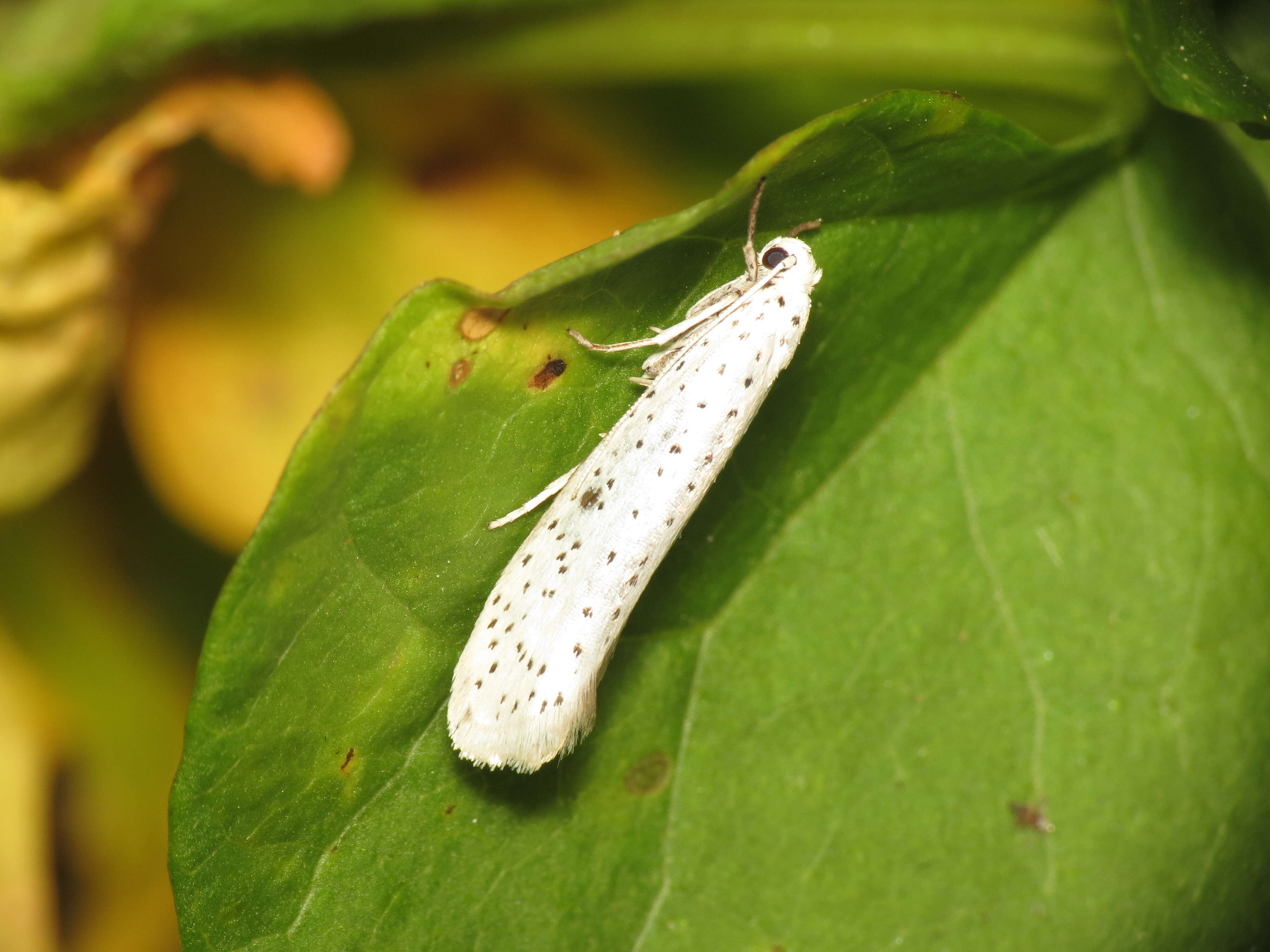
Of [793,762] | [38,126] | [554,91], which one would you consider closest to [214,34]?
[38,126]

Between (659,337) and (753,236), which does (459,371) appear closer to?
(659,337)

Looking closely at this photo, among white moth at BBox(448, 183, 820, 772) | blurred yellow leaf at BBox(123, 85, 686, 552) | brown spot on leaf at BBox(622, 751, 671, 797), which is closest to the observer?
white moth at BBox(448, 183, 820, 772)

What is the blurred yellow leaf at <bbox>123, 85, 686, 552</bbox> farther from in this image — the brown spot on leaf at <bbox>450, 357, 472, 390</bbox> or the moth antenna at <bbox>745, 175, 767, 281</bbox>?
the brown spot on leaf at <bbox>450, 357, 472, 390</bbox>

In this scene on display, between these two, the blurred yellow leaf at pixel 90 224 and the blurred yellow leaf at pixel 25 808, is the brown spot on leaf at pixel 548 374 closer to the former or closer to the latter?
the blurred yellow leaf at pixel 90 224

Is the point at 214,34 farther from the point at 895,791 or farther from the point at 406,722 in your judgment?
the point at 895,791

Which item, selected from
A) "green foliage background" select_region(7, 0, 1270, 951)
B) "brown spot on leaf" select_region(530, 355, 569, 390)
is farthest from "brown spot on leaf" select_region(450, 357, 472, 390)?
"brown spot on leaf" select_region(530, 355, 569, 390)

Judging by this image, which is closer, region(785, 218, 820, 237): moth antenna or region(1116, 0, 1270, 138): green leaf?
region(1116, 0, 1270, 138): green leaf

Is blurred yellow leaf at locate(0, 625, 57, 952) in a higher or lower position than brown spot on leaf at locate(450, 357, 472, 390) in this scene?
lower
